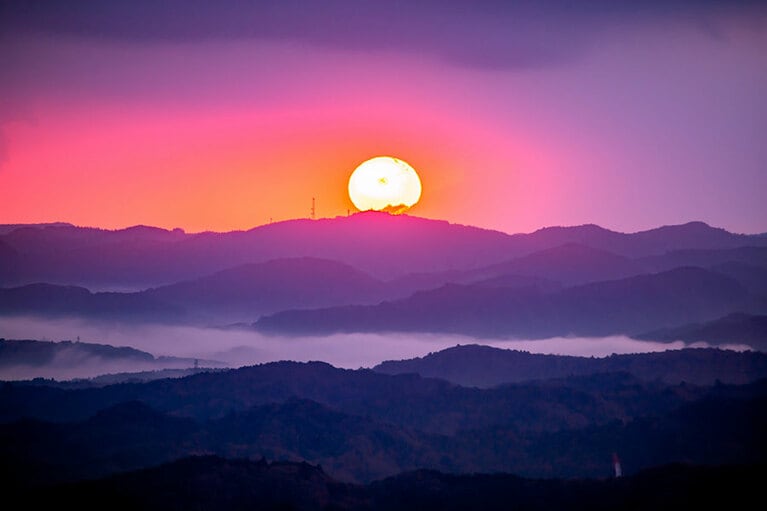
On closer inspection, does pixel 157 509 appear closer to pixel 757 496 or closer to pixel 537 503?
pixel 537 503

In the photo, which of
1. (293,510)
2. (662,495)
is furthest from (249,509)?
(662,495)

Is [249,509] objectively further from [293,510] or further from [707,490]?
[707,490]

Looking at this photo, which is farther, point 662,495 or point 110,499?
point 110,499

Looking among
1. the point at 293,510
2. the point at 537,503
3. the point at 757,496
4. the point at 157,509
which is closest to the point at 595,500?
the point at 537,503

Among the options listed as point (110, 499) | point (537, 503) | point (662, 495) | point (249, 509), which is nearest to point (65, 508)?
point (110, 499)

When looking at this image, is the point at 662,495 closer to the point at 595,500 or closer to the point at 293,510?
the point at 595,500

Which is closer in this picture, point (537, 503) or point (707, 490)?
point (707, 490)

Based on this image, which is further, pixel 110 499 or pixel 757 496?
pixel 110 499
